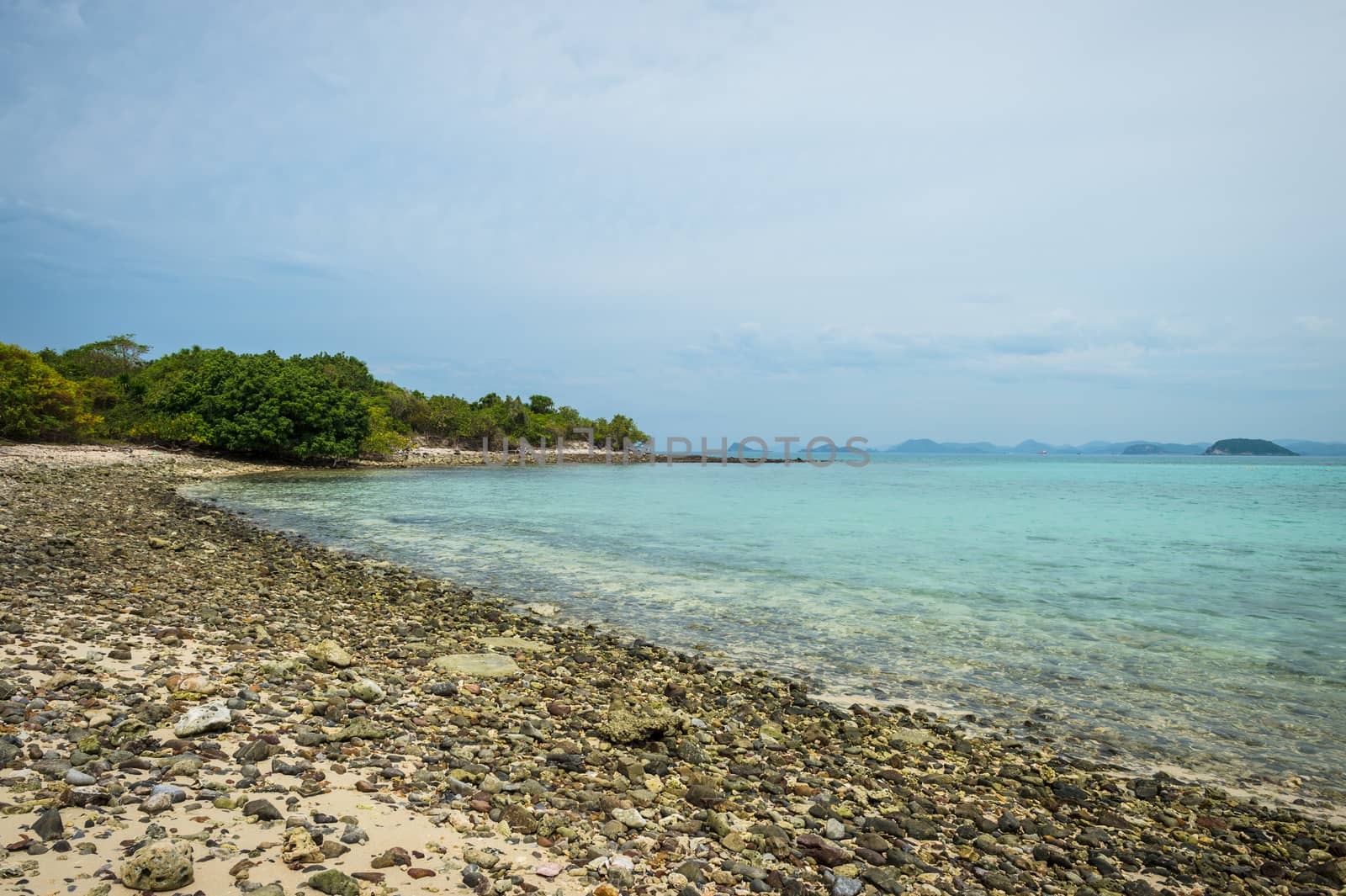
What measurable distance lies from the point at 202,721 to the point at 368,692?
5.26 feet

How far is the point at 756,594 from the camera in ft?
49.3

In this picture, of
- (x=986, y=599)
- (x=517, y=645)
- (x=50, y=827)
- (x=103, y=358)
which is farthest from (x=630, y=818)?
(x=103, y=358)

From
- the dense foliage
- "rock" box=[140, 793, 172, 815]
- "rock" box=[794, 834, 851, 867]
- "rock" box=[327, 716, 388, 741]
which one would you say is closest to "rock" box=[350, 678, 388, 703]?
"rock" box=[327, 716, 388, 741]

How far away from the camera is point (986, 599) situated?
1511 centimetres

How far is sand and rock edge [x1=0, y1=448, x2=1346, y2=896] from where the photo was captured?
4039mm

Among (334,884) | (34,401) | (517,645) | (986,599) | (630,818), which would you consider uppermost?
(34,401)

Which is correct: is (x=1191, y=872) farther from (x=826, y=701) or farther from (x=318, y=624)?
(x=318, y=624)

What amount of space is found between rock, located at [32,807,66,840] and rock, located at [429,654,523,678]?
4.36m

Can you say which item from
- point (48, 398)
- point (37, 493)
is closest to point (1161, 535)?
point (37, 493)

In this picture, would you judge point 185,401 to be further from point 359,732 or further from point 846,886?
point 846,886

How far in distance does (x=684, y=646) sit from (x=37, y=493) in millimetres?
26242

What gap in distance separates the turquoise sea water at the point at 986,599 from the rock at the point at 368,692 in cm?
503

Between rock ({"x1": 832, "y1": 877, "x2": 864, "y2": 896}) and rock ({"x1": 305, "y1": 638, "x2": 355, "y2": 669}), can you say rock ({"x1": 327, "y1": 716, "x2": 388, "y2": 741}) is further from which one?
rock ({"x1": 832, "y1": 877, "x2": 864, "y2": 896})

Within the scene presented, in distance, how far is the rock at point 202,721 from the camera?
5348 millimetres
